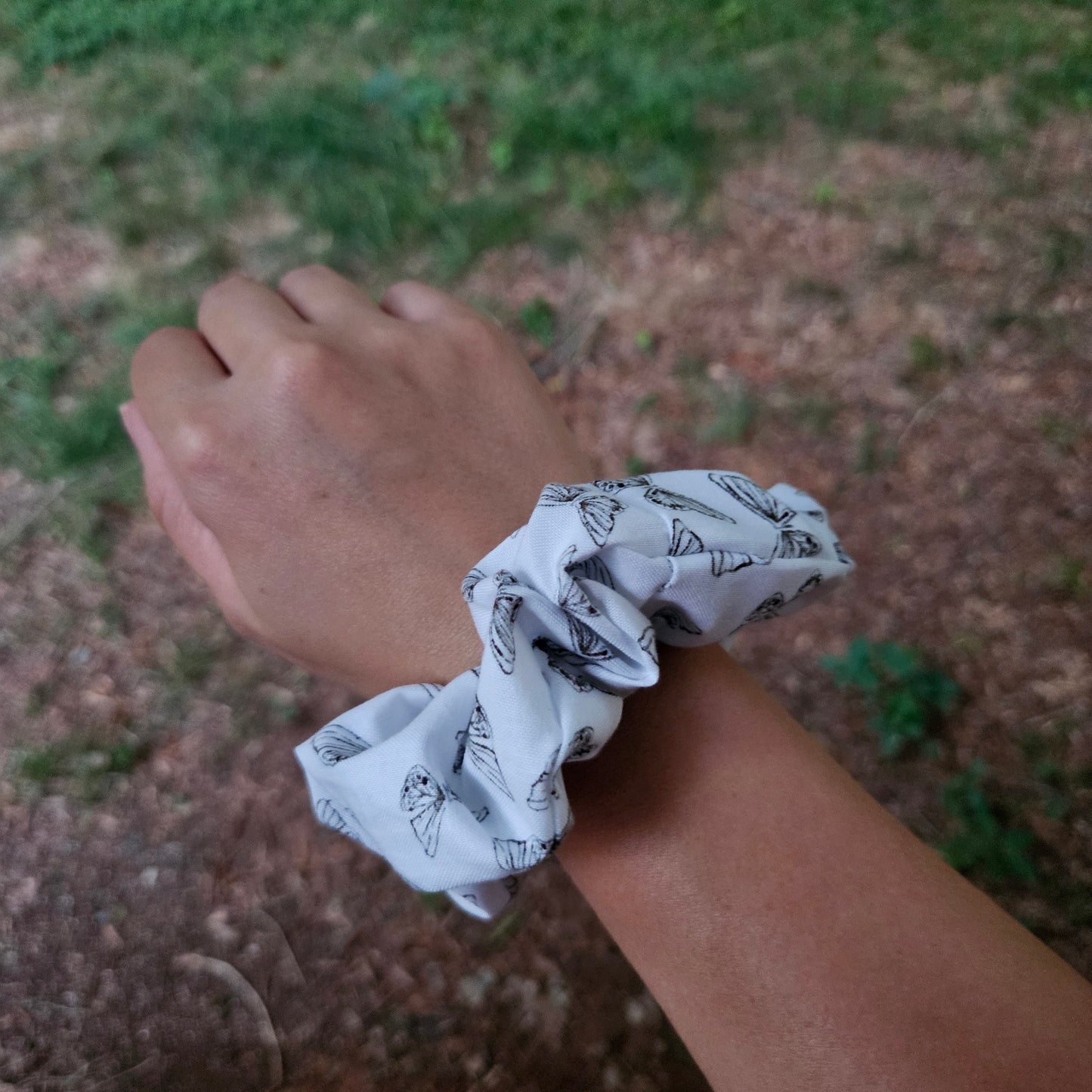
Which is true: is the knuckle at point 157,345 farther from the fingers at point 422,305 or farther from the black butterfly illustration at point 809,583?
the black butterfly illustration at point 809,583

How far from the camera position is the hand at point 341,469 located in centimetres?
103

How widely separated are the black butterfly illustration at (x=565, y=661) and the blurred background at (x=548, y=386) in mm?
802

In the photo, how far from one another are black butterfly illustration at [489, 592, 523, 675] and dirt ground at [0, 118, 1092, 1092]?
86cm

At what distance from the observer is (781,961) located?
758 millimetres

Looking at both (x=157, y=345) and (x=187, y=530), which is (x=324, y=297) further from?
(x=187, y=530)

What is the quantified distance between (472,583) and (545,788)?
0.21 m

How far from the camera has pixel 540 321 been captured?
2.12m

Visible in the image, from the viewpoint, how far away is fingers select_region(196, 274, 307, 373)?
1.13 m

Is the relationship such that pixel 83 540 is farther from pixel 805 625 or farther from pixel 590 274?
pixel 805 625

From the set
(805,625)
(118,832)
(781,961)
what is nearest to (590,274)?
(805,625)

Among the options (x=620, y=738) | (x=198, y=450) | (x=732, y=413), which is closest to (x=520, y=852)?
(x=620, y=738)

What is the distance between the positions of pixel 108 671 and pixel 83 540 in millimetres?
309

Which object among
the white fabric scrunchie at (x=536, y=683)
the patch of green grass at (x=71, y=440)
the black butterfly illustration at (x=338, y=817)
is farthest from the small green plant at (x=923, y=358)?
the patch of green grass at (x=71, y=440)

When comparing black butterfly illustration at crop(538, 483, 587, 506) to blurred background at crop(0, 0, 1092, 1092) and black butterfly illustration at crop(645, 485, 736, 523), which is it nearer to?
black butterfly illustration at crop(645, 485, 736, 523)
